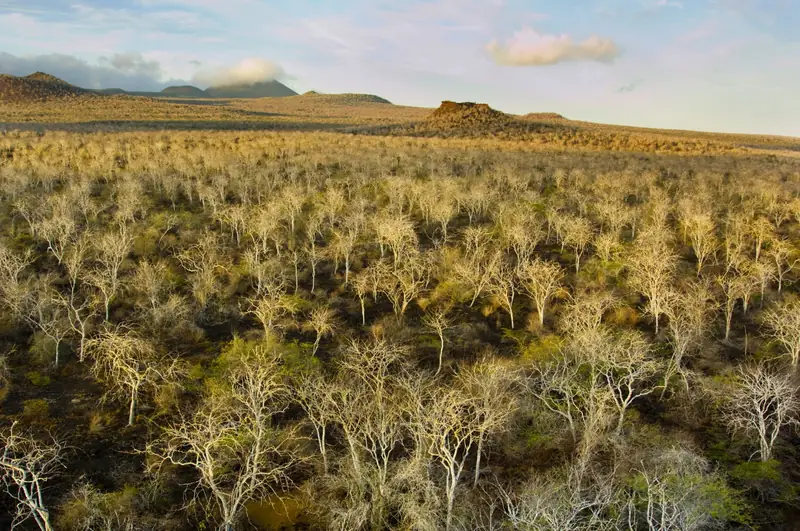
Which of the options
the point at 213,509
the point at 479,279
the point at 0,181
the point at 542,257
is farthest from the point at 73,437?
the point at 0,181

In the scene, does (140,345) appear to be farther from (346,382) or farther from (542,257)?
(542,257)

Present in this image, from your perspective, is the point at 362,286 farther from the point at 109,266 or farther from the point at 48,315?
the point at 48,315

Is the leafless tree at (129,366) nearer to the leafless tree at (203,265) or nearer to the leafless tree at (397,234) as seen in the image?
the leafless tree at (203,265)

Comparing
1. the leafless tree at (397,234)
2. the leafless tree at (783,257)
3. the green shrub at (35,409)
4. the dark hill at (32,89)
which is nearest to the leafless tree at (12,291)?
the green shrub at (35,409)

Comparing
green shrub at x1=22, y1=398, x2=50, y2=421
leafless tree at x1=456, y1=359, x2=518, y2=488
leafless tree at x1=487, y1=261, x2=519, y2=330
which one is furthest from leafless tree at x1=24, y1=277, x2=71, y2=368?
leafless tree at x1=487, y1=261, x2=519, y2=330

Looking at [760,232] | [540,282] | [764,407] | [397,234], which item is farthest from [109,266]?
[760,232]

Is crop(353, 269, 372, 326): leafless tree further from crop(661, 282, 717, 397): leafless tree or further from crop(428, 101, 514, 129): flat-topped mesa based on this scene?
crop(428, 101, 514, 129): flat-topped mesa
